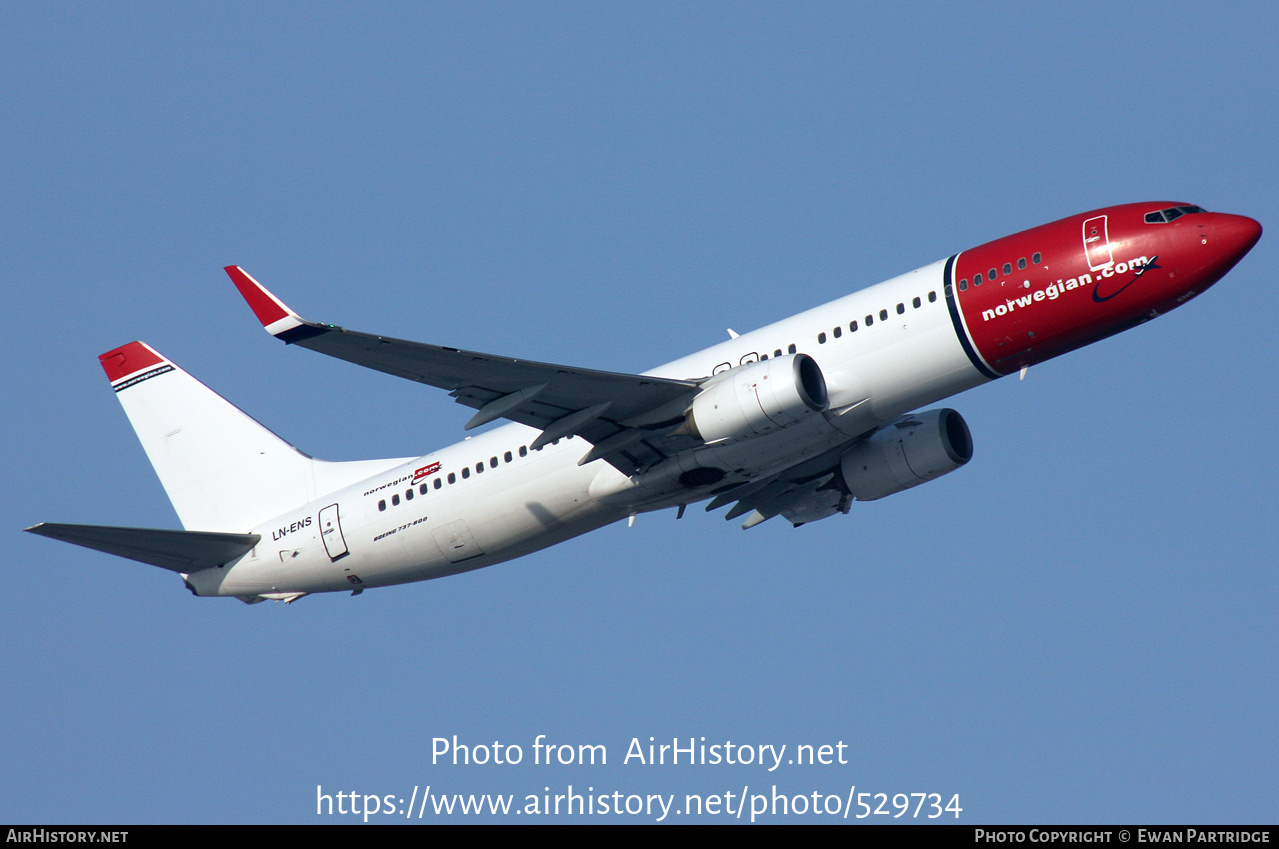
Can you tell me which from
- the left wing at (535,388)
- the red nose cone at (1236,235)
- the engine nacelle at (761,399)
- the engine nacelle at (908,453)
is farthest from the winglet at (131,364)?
the red nose cone at (1236,235)

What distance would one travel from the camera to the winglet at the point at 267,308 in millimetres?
29406

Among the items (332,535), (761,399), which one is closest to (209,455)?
(332,535)

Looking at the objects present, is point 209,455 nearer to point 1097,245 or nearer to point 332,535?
point 332,535

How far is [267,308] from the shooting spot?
29.7m

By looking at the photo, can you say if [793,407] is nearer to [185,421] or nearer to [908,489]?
[908,489]

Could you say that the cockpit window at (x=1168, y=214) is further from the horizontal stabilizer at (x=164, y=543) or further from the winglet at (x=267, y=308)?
the horizontal stabilizer at (x=164, y=543)

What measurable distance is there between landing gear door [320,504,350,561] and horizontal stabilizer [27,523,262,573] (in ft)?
7.66

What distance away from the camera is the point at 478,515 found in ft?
122

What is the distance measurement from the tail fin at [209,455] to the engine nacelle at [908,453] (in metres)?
13.9

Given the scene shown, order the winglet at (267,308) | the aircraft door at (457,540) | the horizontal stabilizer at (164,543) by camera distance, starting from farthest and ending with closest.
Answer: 1. the aircraft door at (457,540)
2. the horizontal stabilizer at (164,543)
3. the winglet at (267,308)

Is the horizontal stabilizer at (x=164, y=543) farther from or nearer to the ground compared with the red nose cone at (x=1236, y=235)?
nearer to the ground

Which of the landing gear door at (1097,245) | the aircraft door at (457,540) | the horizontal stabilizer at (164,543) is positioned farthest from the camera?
the aircraft door at (457,540)

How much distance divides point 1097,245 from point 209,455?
1068 inches

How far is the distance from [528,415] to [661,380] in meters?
3.39
